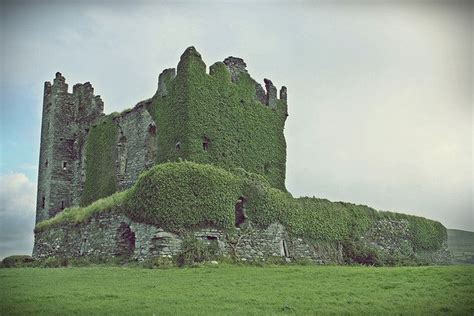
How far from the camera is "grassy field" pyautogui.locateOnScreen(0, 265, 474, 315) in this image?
15.8 meters

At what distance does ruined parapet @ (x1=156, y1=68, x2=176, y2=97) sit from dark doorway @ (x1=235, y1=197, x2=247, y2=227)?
977 centimetres

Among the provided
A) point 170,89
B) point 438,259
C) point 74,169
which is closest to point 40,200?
point 74,169

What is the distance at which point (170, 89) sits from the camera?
35.4m

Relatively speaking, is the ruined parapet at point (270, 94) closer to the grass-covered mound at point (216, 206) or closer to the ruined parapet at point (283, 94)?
the ruined parapet at point (283, 94)

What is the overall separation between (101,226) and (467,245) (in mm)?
29192

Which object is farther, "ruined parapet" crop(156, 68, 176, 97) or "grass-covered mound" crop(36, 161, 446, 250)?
"ruined parapet" crop(156, 68, 176, 97)

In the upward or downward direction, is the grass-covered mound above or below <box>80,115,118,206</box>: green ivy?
below

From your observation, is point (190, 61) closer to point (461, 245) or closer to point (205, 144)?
point (205, 144)

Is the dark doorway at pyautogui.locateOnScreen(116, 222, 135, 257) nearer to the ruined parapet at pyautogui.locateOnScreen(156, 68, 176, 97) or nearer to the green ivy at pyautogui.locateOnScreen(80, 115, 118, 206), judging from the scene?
the ruined parapet at pyautogui.locateOnScreen(156, 68, 176, 97)

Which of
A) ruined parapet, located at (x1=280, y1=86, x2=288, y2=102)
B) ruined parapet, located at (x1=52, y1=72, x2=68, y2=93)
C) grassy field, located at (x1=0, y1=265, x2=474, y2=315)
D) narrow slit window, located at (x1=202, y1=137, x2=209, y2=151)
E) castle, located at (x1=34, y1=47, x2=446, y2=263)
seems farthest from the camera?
ruined parapet, located at (x1=52, y1=72, x2=68, y2=93)

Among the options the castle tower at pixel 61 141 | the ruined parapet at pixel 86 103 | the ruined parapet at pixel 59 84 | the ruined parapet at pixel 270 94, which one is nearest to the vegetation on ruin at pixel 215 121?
the ruined parapet at pixel 270 94

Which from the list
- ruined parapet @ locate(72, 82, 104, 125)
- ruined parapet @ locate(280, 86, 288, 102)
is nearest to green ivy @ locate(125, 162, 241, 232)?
ruined parapet @ locate(280, 86, 288, 102)

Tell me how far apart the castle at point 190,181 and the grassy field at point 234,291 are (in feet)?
14.5

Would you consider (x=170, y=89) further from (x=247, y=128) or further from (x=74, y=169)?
(x=74, y=169)
